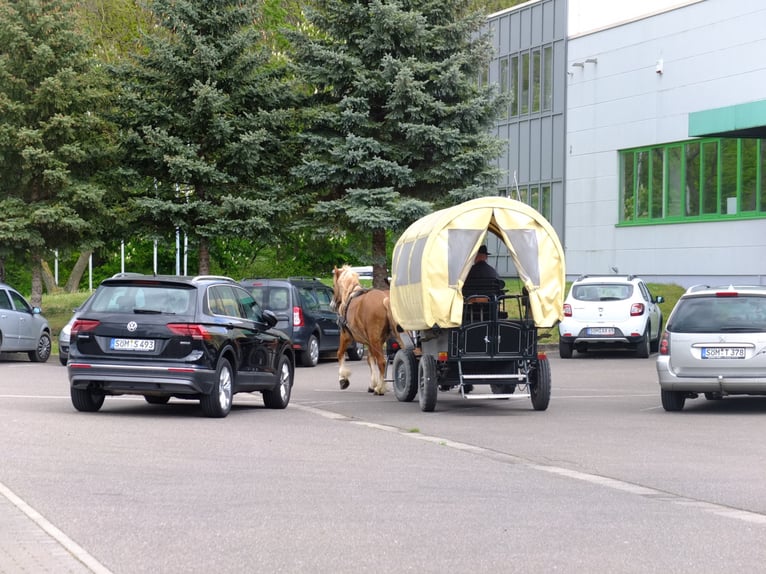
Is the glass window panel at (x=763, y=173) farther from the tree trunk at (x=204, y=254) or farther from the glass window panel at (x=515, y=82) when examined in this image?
the tree trunk at (x=204, y=254)

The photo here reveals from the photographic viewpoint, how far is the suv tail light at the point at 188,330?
51.3 feet

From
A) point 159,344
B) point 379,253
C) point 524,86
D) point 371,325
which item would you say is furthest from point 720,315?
point 524,86

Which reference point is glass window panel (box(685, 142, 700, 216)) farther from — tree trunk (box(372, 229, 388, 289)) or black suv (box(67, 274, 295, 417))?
black suv (box(67, 274, 295, 417))

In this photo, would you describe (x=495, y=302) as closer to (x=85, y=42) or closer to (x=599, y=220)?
(x=85, y=42)

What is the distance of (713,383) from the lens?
16.7m

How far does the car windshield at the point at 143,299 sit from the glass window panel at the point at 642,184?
31.5 metres

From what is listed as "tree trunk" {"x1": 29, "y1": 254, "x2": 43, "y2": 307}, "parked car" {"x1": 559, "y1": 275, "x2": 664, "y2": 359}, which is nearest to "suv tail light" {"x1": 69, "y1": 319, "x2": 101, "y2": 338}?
"parked car" {"x1": 559, "y1": 275, "x2": 664, "y2": 359}

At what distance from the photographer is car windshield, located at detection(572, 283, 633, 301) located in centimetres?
2992

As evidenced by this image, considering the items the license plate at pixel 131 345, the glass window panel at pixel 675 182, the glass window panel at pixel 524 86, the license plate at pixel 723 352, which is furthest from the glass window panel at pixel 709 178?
the license plate at pixel 131 345

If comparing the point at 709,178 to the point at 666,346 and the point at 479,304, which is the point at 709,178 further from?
the point at 479,304

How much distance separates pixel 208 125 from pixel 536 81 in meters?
19.8

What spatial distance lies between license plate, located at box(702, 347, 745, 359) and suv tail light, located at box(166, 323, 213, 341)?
606 cm

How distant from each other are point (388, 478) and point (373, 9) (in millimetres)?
24200

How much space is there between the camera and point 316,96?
35625mm
